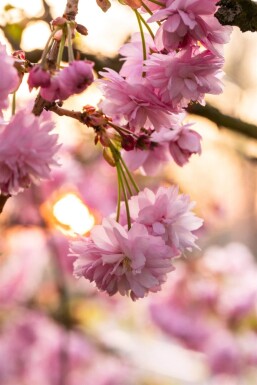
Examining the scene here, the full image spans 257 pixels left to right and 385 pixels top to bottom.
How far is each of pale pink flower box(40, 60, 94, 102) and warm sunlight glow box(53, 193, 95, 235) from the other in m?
1.86

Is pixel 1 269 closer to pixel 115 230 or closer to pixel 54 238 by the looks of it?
pixel 54 238

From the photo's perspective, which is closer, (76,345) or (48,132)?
(48,132)

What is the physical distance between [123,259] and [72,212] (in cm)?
210

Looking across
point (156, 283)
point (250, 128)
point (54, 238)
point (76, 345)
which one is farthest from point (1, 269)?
point (156, 283)

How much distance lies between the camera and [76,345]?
13.8 ft

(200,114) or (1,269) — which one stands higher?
(200,114)

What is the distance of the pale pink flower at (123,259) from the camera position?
0.81 metres

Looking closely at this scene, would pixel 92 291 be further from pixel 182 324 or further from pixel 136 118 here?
pixel 136 118

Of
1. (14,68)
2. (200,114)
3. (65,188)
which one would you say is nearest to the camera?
(14,68)

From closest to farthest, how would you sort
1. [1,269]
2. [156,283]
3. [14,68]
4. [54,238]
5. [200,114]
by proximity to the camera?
1. [14,68]
2. [156,283]
3. [200,114]
4. [54,238]
5. [1,269]

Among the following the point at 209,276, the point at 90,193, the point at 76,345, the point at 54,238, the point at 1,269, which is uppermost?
the point at 90,193

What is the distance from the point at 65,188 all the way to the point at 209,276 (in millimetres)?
881

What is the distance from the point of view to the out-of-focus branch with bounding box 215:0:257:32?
0.76 m

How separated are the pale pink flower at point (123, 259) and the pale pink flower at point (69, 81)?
178 mm
